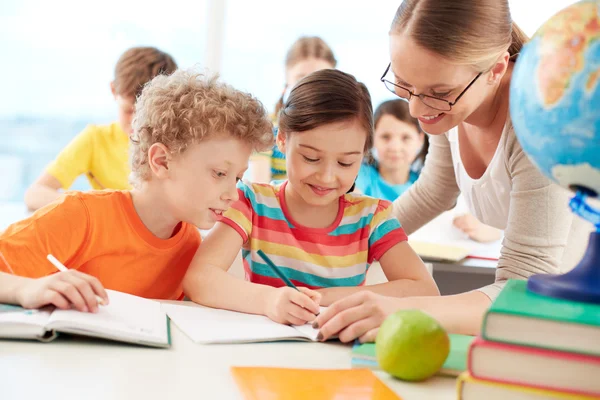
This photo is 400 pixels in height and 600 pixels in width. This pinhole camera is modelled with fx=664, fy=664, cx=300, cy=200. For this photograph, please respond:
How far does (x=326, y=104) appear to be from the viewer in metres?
1.44

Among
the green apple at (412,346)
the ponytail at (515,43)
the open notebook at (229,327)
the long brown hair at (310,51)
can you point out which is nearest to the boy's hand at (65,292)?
the open notebook at (229,327)

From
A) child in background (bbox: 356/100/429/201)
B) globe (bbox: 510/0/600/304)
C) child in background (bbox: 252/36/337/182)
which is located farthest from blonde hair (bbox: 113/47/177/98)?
globe (bbox: 510/0/600/304)

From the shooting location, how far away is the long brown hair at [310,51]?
3398 millimetres

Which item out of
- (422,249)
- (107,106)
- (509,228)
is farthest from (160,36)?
(509,228)

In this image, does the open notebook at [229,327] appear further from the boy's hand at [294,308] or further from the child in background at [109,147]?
the child in background at [109,147]

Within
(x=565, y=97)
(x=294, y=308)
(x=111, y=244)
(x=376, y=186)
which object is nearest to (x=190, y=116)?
(x=111, y=244)

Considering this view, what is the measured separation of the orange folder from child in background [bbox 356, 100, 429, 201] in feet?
7.30

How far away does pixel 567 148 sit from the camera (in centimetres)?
69

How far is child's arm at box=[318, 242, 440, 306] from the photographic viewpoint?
54.0 inches

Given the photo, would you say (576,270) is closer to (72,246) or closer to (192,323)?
(192,323)

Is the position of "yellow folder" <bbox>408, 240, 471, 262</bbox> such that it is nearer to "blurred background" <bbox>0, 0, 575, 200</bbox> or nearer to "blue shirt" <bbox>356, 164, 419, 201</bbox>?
"blue shirt" <bbox>356, 164, 419, 201</bbox>

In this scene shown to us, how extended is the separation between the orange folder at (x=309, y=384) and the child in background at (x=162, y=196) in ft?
1.97

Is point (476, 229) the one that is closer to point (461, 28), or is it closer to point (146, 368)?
point (461, 28)

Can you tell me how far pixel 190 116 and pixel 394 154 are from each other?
78.1 inches
